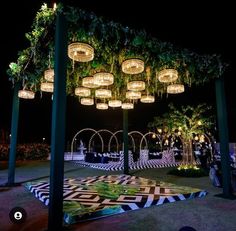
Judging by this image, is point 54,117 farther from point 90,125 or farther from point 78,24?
point 90,125

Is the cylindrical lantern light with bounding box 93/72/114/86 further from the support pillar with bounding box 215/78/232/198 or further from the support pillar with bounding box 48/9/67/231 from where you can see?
the support pillar with bounding box 215/78/232/198

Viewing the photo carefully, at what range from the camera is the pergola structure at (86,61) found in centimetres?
359

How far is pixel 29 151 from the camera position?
15.2 metres

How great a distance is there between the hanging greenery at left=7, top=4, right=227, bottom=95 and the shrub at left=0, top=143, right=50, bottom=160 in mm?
8566

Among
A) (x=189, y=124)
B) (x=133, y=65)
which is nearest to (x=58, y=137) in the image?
(x=133, y=65)

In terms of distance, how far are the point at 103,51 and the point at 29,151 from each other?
38.5 feet

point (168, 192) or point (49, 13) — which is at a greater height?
point (49, 13)

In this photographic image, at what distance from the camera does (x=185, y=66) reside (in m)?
6.03

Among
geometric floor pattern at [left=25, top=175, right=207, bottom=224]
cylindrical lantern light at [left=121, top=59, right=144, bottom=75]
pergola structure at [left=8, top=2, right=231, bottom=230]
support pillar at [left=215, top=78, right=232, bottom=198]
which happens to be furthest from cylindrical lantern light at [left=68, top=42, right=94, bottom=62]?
support pillar at [left=215, top=78, right=232, bottom=198]

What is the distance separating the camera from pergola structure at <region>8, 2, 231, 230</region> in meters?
3.59

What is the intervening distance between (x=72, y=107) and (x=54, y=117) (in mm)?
13303

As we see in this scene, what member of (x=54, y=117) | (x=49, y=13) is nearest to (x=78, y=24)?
(x=49, y=13)

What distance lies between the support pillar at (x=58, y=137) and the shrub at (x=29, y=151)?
1231 centimetres
